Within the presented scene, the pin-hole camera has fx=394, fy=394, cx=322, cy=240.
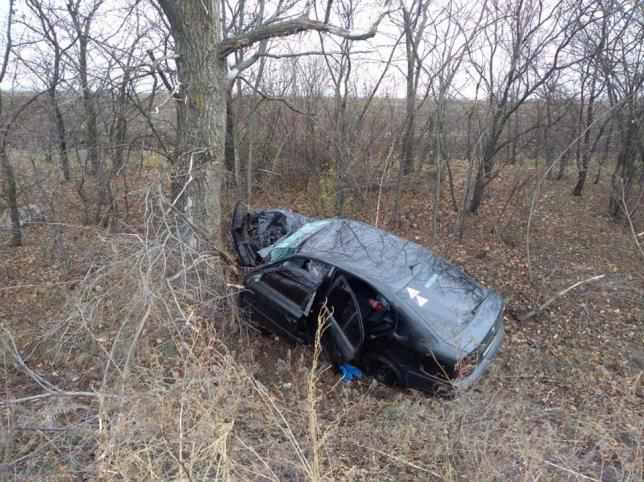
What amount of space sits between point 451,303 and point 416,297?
0.45 meters

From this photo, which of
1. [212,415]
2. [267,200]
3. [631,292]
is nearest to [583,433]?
[212,415]

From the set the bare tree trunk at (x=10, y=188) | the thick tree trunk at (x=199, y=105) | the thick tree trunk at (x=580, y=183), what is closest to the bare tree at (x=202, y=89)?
the thick tree trunk at (x=199, y=105)

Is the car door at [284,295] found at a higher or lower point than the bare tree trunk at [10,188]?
lower

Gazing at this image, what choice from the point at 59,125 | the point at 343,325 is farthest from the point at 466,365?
the point at 59,125

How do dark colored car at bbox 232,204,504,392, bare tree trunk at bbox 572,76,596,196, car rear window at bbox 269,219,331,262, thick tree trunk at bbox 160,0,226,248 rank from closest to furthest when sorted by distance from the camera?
dark colored car at bbox 232,204,504,392, car rear window at bbox 269,219,331,262, thick tree trunk at bbox 160,0,226,248, bare tree trunk at bbox 572,76,596,196

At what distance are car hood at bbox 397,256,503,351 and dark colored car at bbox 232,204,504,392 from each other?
1cm

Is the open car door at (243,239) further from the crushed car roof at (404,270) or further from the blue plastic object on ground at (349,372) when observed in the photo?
the blue plastic object on ground at (349,372)

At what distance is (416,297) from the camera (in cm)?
416

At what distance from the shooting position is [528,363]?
15.9 feet

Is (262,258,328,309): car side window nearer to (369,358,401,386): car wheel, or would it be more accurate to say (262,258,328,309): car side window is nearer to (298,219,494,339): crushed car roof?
(298,219,494,339): crushed car roof

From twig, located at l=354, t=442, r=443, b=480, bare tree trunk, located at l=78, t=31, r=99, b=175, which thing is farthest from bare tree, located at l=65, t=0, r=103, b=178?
twig, located at l=354, t=442, r=443, b=480

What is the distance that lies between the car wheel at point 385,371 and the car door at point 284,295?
90 centimetres

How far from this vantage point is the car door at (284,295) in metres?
4.57

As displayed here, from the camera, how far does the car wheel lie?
421 cm
